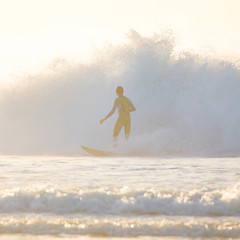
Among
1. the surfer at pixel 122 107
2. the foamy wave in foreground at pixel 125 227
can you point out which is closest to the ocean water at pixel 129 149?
the foamy wave in foreground at pixel 125 227

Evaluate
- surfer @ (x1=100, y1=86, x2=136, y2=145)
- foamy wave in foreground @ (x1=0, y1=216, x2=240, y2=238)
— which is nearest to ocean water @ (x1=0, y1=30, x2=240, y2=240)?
foamy wave in foreground @ (x1=0, y1=216, x2=240, y2=238)

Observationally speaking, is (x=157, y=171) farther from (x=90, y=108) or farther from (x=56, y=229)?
(x=90, y=108)

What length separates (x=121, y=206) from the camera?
6.47 metres

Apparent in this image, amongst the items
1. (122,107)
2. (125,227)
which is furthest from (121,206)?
(122,107)

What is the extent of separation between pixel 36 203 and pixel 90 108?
16.9 meters

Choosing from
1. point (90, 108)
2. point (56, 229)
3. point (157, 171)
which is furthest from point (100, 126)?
point (56, 229)

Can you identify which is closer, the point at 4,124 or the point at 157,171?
the point at 157,171

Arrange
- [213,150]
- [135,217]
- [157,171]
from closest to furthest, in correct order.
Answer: [135,217] < [157,171] < [213,150]

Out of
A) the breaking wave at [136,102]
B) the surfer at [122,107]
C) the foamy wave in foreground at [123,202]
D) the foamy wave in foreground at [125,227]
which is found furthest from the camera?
the breaking wave at [136,102]

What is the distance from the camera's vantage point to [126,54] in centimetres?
2320

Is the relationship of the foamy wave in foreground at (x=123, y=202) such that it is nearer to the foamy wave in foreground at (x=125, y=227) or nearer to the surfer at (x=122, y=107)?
the foamy wave in foreground at (x=125, y=227)

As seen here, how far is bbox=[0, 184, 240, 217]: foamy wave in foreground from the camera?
6332 millimetres

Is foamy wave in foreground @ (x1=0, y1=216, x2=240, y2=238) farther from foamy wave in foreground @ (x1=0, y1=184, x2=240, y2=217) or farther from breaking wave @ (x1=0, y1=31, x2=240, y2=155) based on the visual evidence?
breaking wave @ (x1=0, y1=31, x2=240, y2=155)

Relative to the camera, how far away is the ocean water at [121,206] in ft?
18.2
